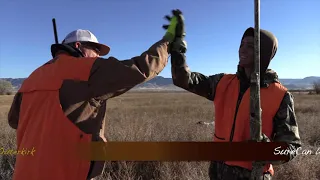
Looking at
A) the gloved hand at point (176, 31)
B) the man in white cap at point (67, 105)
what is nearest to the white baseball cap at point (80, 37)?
the man in white cap at point (67, 105)

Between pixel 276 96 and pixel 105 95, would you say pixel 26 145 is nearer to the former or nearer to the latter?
pixel 105 95

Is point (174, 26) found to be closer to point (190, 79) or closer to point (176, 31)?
point (176, 31)

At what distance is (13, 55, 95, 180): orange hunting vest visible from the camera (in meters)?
1.88

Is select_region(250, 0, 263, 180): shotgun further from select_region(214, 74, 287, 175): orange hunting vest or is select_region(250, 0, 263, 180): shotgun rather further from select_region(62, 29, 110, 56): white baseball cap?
select_region(62, 29, 110, 56): white baseball cap

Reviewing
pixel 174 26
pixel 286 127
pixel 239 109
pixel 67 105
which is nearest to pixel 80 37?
pixel 67 105

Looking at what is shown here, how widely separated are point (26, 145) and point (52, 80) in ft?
1.49

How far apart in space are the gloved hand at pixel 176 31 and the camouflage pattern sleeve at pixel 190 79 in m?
0.12

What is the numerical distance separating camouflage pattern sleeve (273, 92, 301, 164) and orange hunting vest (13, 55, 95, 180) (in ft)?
5.01

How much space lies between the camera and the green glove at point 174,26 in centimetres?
226

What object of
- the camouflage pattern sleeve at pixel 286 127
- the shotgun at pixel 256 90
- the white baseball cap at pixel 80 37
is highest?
the white baseball cap at pixel 80 37

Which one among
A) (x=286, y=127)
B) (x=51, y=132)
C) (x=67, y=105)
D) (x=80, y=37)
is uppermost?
(x=80, y=37)

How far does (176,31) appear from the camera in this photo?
2.31 metres

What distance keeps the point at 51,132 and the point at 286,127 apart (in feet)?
5.93

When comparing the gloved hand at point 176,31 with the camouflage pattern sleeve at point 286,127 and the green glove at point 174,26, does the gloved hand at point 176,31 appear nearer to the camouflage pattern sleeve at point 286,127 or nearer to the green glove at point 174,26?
the green glove at point 174,26
